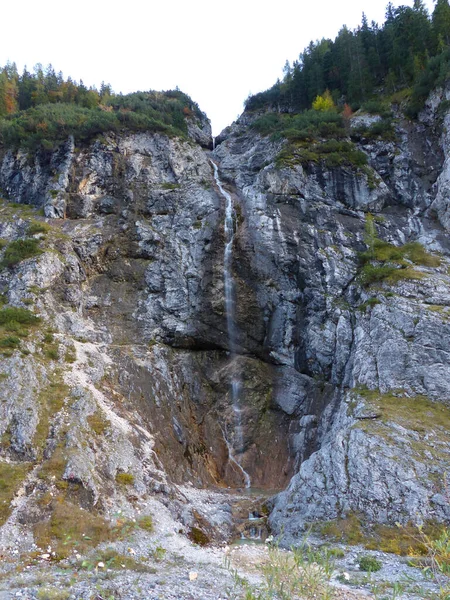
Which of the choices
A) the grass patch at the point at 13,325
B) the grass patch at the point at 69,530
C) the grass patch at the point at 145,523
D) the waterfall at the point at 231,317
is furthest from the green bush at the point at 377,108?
the grass patch at the point at 69,530

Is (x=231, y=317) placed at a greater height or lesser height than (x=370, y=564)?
greater

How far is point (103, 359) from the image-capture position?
89.6 feet

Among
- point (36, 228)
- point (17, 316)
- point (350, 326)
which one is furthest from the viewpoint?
point (36, 228)

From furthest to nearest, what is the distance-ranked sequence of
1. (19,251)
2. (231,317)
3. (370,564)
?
(231,317)
(19,251)
(370,564)

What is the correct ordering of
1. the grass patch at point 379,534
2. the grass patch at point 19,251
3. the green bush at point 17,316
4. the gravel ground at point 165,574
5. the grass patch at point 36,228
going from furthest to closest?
the grass patch at point 36,228
the grass patch at point 19,251
the green bush at point 17,316
the grass patch at point 379,534
the gravel ground at point 165,574

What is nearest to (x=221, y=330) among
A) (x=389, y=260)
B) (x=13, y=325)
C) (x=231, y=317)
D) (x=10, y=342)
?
(x=231, y=317)

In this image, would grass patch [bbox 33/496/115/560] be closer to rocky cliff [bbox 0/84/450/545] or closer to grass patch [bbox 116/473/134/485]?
rocky cliff [bbox 0/84/450/545]

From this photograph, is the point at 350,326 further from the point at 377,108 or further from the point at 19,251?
the point at 377,108

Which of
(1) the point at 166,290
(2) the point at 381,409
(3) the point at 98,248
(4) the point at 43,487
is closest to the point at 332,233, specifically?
(1) the point at 166,290

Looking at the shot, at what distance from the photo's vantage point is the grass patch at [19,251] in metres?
30.7

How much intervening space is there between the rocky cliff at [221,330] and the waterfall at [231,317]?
0.24 m

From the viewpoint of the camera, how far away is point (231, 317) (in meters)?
32.8

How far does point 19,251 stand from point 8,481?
18.7m

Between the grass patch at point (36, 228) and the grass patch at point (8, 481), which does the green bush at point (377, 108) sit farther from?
the grass patch at point (8, 481)
